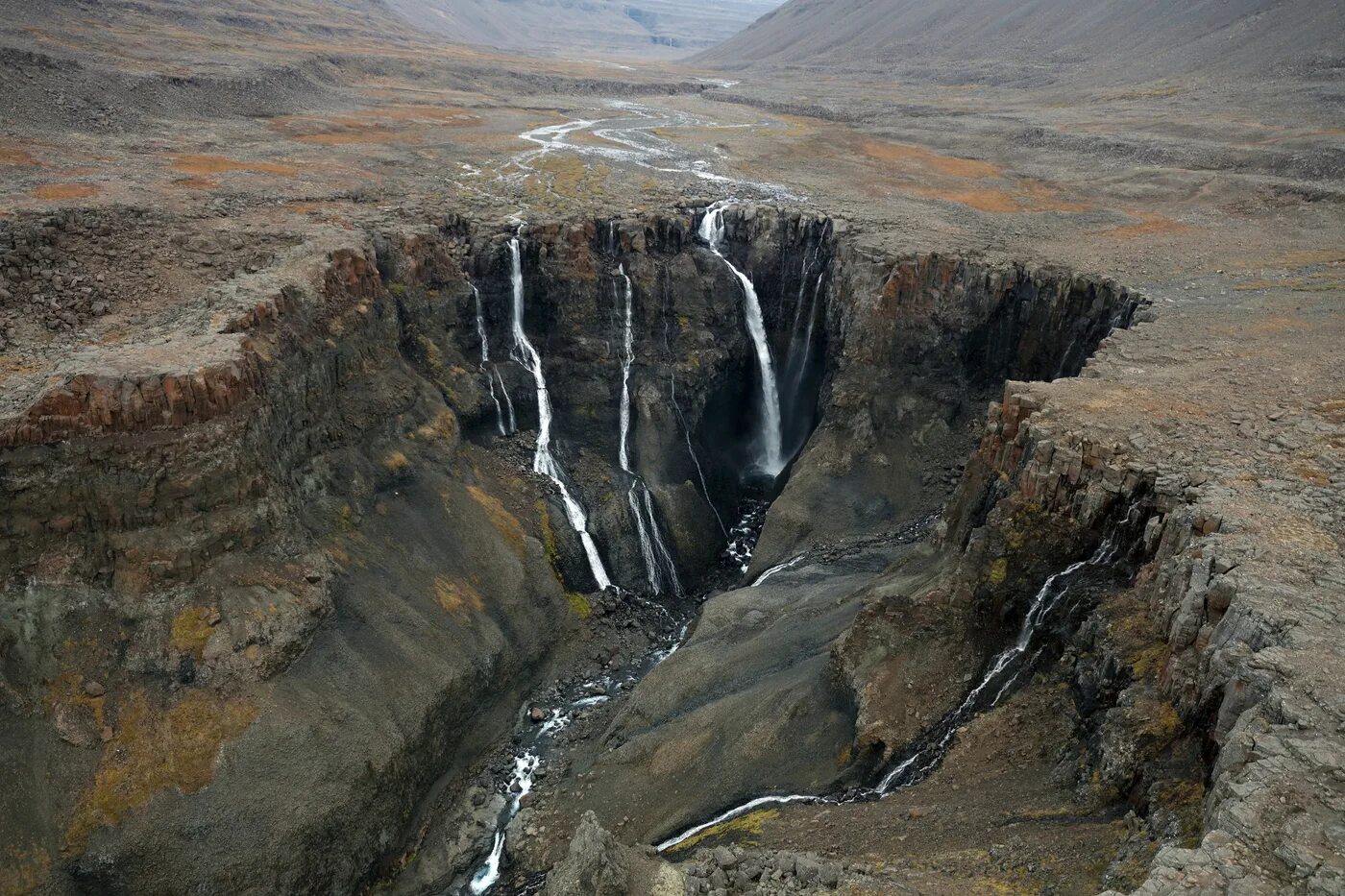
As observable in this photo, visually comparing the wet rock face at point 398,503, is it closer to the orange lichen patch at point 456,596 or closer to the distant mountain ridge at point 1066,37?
the orange lichen patch at point 456,596

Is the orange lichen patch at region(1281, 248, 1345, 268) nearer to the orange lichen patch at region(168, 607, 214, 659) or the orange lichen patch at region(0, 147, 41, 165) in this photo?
the orange lichen patch at region(168, 607, 214, 659)

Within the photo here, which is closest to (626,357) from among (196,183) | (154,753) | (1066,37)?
(196,183)

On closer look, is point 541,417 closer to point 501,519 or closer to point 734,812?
point 501,519

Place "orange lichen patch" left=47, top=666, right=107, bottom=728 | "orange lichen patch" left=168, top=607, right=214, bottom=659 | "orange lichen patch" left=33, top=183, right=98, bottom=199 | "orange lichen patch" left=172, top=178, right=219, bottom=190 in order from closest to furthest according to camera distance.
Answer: "orange lichen patch" left=47, top=666, right=107, bottom=728, "orange lichen patch" left=168, top=607, right=214, bottom=659, "orange lichen patch" left=33, top=183, right=98, bottom=199, "orange lichen patch" left=172, top=178, right=219, bottom=190

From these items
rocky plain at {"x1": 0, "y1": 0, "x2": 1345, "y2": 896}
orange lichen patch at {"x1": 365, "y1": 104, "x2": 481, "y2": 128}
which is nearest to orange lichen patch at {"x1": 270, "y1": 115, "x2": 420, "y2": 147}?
orange lichen patch at {"x1": 365, "y1": 104, "x2": 481, "y2": 128}

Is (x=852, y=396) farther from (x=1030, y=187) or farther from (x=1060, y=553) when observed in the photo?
(x=1030, y=187)
